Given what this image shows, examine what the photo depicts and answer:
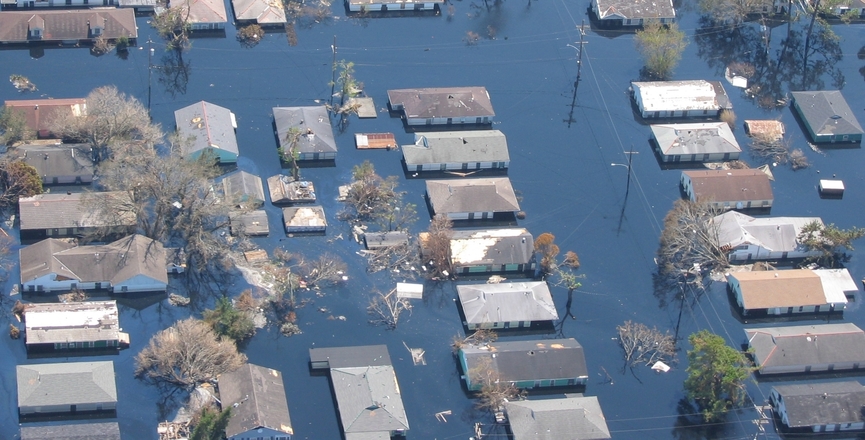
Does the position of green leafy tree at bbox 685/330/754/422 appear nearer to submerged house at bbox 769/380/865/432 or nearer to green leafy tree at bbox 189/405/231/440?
submerged house at bbox 769/380/865/432

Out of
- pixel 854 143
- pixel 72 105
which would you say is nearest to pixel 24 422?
pixel 72 105

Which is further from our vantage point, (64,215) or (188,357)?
(64,215)

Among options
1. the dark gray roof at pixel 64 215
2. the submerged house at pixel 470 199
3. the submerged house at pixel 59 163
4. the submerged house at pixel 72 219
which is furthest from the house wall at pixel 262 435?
the submerged house at pixel 59 163

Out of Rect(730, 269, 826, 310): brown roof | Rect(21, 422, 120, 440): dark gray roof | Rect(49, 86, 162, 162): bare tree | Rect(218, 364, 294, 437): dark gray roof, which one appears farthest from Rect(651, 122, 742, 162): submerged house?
Rect(21, 422, 120, 440): dark gray roof

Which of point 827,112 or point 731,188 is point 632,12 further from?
point 731,188

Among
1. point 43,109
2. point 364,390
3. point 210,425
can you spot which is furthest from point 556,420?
point 43,109

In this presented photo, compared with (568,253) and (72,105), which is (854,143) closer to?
(568,253)
